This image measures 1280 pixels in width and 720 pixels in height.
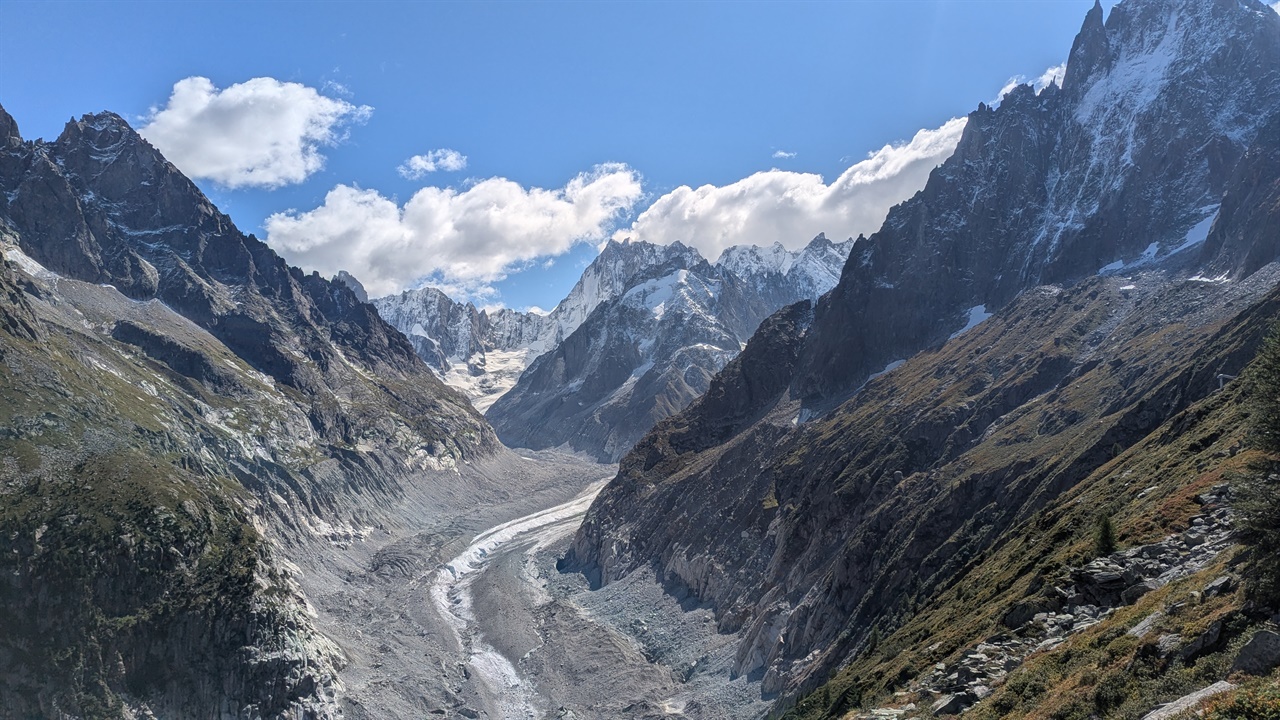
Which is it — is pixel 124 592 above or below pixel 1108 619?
above

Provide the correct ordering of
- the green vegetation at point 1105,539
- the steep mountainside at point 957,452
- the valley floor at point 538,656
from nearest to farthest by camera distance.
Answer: the green vegetation at point 1105,539, the steep mountainside at point 957,452, the valley floor at point 538,656

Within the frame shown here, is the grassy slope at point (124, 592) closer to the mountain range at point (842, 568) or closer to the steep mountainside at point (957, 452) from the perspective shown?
the mountain range at point (842, 568)

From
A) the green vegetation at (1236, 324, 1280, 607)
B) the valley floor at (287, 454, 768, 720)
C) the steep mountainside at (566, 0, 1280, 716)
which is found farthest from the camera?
the valley floor at (287, 454, 768, 720)

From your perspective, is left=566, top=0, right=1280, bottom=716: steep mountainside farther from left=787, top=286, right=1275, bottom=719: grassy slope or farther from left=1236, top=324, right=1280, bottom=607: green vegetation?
left=1236, top=324, right=1280, bottom=607: green vegetation

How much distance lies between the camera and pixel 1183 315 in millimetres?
155125

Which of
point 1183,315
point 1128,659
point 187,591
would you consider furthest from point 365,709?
point 1183,315

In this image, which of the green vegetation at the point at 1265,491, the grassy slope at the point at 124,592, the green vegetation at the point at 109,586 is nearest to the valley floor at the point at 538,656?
the grassy slope at the point at 124,592

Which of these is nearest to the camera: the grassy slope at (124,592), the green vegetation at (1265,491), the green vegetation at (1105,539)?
the green vegetation at (1265,491)

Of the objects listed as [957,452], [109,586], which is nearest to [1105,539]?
[957,452]

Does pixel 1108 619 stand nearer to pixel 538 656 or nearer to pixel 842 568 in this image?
pixel 842 568

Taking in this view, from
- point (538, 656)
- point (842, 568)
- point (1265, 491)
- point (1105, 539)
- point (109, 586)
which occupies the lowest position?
point (538, 656)

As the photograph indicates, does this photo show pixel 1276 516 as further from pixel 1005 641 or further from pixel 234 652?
pixel 234 652

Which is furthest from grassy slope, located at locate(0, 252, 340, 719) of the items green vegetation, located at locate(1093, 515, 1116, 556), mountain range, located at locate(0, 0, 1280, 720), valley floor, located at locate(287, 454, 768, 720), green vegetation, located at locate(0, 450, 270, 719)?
green vegetation, located at locate(1093, 515, 1116, 556)

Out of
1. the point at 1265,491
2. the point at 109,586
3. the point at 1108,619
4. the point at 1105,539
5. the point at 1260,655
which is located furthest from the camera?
the point at 109,586
